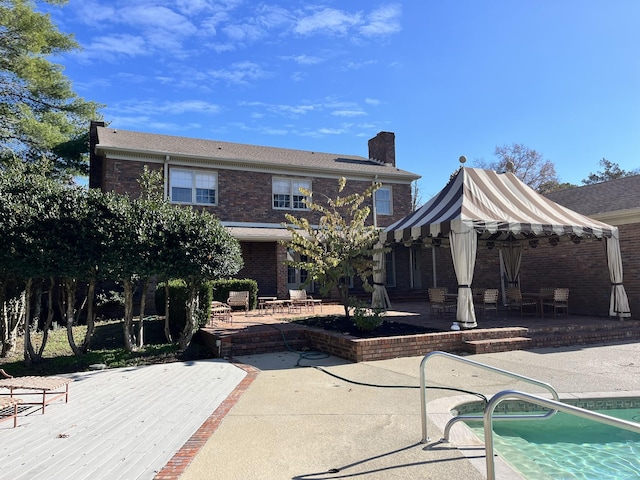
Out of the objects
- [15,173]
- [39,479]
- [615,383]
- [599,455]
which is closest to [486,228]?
[615,383]

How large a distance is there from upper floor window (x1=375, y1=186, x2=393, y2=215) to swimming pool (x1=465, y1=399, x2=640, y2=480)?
52.8ft

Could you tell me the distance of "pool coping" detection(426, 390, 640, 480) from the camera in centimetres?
360

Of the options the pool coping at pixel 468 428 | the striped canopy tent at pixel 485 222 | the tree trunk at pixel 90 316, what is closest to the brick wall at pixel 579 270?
the striped canopy tent at pixel 485 222

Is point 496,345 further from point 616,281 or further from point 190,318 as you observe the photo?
point 190,318

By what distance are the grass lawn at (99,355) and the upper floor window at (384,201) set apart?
12830mm

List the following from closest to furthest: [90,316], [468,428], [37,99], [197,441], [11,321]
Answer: [197,441] → [468,428] → [90,316] → [11,321] → [37,99]

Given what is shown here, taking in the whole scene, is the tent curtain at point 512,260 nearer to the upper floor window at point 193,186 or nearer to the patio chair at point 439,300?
the patio chair at point 439,300

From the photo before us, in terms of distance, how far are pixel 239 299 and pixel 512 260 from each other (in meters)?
10.4

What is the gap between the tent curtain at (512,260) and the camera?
16.0m

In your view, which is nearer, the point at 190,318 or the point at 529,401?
the point at 529,401

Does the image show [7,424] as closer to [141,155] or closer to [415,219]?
[415,219]

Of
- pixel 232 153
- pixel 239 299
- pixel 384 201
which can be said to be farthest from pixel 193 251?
pixel 384 201

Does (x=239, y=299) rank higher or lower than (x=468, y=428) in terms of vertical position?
higher

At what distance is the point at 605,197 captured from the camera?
15266mm
